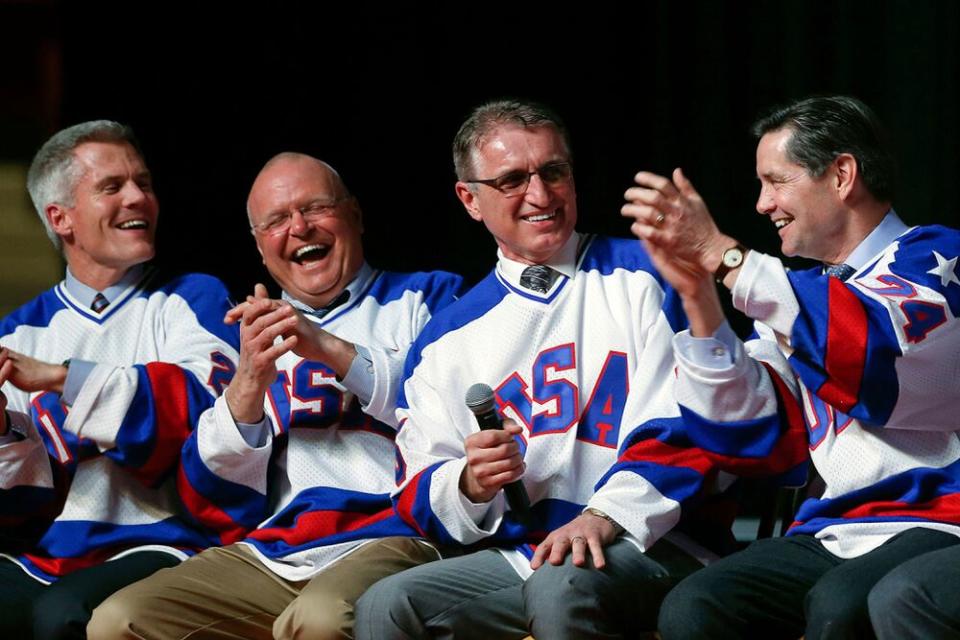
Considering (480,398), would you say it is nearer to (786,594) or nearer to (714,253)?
(714,253)

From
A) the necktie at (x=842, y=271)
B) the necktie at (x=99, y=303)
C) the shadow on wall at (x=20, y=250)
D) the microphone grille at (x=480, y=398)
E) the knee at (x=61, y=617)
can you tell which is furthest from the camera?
the shadow on wall at (x=20, y=250)

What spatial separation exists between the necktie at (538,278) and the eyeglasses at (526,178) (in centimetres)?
17

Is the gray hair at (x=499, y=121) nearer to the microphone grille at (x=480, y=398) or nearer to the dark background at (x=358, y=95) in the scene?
the microphone grille at (x=480, y=398)

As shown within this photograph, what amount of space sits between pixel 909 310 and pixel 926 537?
0.39 meters

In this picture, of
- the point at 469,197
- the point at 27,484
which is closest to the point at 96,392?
the point at 27,484

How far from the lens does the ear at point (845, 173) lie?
2.76 metres

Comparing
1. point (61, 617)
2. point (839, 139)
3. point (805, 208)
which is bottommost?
point (61, 617)

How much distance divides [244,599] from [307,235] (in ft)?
2.86

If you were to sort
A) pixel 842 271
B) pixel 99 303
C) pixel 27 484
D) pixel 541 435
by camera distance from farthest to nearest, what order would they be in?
pixel 99 303 → pixel 27 484 → pixel 541 435 → pixel 842 271

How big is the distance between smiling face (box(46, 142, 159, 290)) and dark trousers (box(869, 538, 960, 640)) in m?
2.04

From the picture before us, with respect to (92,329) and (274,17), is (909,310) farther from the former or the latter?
(274,17)

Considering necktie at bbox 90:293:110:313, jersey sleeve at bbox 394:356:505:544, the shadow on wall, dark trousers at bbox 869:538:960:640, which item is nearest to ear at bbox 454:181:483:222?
jersey sleeve at bbox 394:356:505:544

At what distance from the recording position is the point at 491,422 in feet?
8.55

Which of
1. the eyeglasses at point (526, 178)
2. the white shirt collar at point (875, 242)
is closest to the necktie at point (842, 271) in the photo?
the white shirt collar at point (875, 242)
